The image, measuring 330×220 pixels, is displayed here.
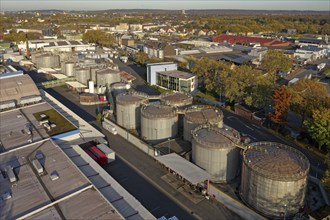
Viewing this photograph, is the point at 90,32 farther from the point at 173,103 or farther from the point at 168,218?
the point at 168,218

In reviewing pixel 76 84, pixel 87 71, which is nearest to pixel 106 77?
pixel 87 71

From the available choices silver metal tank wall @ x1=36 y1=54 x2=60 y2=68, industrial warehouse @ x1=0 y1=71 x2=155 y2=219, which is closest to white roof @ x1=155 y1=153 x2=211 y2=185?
industrial warehouse @ x1=0 y1=71 x2=155 y2=219

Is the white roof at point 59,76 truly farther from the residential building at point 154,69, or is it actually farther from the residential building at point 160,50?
the residential building at point 160,50

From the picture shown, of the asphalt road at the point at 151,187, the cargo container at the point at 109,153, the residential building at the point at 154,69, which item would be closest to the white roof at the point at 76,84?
the residential building at the point at 154,69

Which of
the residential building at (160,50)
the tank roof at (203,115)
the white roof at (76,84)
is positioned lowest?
the white roof at (76,84)

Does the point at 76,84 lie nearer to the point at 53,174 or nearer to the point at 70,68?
the point at 70,68

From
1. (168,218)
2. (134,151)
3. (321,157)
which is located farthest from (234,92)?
(168,218)

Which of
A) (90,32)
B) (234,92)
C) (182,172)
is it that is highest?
(90,32)

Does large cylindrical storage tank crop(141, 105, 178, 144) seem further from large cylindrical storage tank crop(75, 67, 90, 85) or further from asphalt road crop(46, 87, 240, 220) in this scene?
large cylindrical storage tank crop(75, 67, 90, 85)
